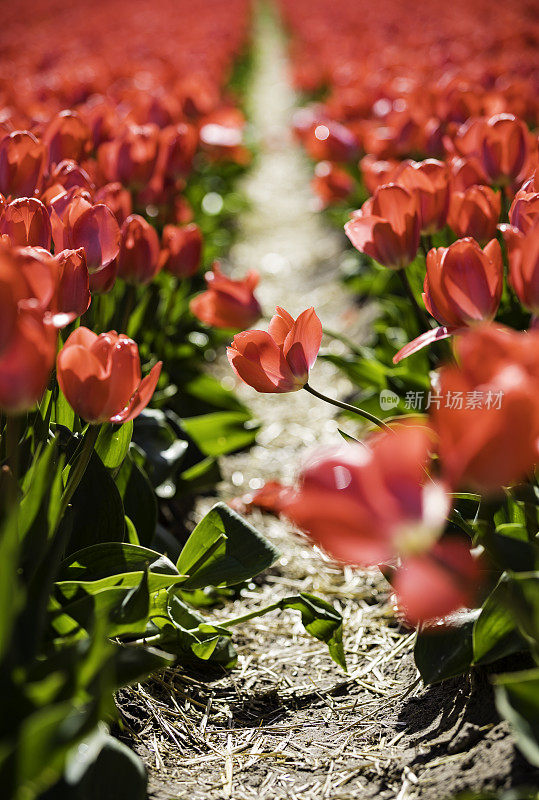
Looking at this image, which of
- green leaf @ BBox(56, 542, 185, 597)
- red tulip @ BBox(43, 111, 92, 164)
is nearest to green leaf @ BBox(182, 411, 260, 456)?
red tulip @ BBox(43, 111, 92, 164)

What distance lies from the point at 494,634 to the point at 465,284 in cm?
50

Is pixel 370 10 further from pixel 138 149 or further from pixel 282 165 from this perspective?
pixel 138 149

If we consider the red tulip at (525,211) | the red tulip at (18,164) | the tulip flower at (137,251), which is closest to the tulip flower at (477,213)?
the red tulip at (525,211)

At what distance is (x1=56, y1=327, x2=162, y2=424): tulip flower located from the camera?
103cm

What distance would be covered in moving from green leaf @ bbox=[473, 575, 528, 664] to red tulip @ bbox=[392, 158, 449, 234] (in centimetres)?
81

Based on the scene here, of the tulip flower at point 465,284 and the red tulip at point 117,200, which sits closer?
the tulip flower at point 465,284

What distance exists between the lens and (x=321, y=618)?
1.43 meters

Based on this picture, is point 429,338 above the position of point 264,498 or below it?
above

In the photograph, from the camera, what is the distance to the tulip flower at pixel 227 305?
178 centimetres

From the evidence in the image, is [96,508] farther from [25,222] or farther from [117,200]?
[117,200]

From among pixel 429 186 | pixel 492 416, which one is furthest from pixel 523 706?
pixel 429 186

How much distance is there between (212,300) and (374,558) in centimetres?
115

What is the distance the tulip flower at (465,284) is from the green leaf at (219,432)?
43.7 inches

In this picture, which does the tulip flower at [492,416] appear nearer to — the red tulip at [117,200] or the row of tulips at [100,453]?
the row of tulips at [100,453]
